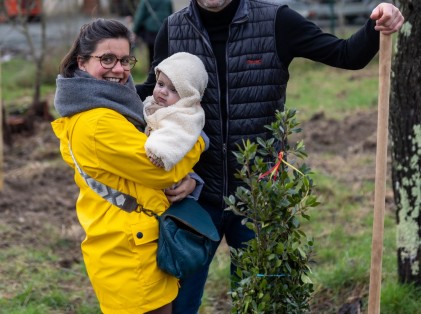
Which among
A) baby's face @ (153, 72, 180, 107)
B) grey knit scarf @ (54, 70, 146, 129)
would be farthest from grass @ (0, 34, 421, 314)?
grey knit scarf @ (54, 70, 146, 129)

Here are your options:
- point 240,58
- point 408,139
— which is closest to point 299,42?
point 240,58

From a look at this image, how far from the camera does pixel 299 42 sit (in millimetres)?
3400

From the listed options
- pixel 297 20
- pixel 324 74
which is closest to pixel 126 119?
pixel 297 20

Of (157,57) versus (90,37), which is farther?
(157,57)

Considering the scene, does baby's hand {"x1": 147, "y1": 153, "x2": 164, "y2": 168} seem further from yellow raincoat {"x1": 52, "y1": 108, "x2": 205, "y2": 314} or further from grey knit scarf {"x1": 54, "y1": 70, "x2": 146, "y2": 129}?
grey knit scarf {"x1": 54, "y1": 70, "x2": 146, "y2": 129}

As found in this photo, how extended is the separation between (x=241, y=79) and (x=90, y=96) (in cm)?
69

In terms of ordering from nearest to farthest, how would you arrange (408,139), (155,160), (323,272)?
(155,160) < (408,139) < (323,272)

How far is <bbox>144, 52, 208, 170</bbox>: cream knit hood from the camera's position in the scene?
307 cm

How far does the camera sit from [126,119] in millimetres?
3203

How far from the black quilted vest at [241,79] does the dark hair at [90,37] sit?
0.36m

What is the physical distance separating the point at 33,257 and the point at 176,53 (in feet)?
9.08

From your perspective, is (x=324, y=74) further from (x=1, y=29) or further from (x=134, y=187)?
(x=134, y=187)

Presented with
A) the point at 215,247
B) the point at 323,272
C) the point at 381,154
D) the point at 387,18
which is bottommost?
the point at 323,272

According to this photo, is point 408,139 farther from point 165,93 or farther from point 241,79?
point 165,93
